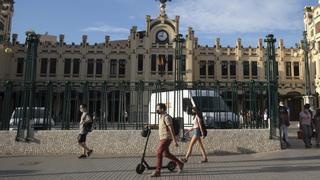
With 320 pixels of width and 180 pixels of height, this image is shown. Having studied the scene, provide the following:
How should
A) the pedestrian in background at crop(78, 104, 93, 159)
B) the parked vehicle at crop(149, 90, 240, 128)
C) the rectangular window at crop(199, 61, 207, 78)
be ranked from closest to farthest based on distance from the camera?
the pedestrian in background at crop(78, 104, 93, 159)
the parked vehicle at crop(149, 90, 240, 128)
the rectangular window at crop(199, 61, 207, 78)

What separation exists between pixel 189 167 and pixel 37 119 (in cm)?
653

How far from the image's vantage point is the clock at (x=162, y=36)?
4628 cm

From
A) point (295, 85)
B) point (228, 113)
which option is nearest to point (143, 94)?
point (228, 113)

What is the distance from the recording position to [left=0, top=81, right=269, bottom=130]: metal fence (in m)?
13.8

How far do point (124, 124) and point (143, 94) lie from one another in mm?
1351

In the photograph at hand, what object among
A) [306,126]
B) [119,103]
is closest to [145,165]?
[119,103]

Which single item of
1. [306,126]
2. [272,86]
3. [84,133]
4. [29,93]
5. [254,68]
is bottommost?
[84,133]

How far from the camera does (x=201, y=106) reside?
52.2 feet

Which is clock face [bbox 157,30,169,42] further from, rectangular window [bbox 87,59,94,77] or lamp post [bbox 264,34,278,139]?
lamp post [bbox 264,34,278,139]

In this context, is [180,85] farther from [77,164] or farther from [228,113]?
[77,164]

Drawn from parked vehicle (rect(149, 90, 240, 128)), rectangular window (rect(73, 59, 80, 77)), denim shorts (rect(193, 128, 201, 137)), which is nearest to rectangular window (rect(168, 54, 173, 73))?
rectangular window (rect(73, 59, 80, 77))

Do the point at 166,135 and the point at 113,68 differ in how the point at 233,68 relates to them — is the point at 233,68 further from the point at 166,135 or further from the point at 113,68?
the point at 166,135

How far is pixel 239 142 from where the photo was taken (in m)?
13.5

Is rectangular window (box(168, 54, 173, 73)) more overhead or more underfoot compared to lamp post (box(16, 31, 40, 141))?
more overhead
